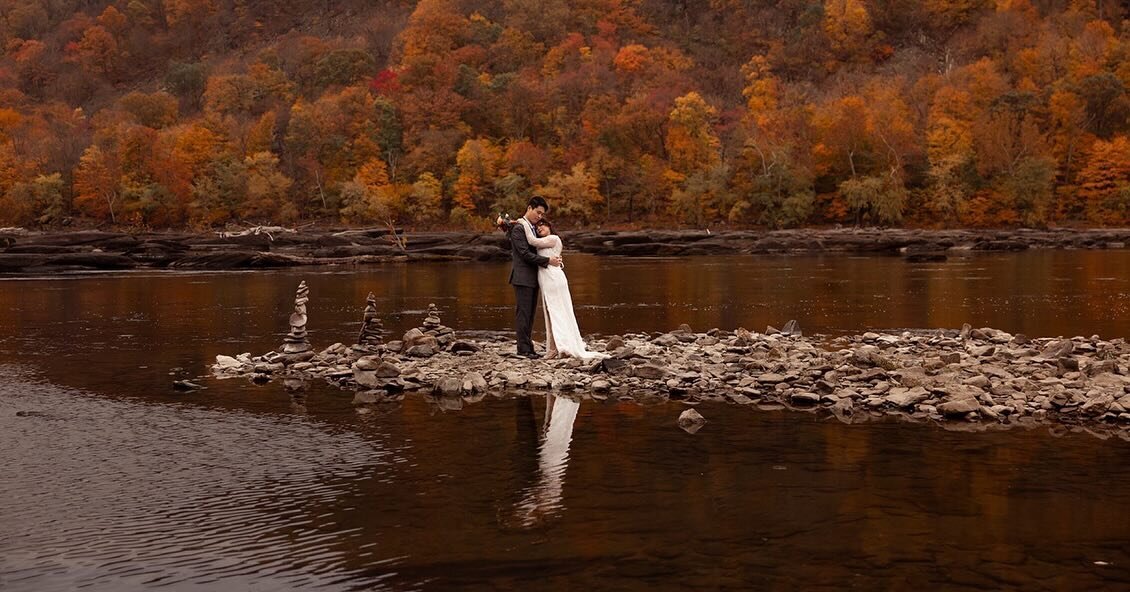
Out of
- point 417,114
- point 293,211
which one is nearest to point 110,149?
point 293,211

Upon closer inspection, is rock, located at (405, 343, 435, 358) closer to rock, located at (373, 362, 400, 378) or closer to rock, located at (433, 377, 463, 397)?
rock, located at (373, 362, 400, 378)

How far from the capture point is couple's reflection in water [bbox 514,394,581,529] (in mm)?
10430

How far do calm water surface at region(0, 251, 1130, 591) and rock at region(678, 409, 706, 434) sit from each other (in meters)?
0.27

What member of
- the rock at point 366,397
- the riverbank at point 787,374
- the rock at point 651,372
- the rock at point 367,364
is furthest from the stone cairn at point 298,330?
the rock at point 651,372

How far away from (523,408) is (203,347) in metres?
12.8

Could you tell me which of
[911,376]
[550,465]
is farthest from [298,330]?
[911,376]

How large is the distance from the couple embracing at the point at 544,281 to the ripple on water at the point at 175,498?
6.09 meters

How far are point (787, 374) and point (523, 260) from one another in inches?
232

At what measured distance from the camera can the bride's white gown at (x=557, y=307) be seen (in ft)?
65.4

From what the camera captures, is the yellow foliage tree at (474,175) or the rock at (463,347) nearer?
the rock at (463,347)

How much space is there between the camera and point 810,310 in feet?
112

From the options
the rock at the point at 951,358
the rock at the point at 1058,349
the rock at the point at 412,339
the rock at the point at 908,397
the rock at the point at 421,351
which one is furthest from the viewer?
the rock at the point at 412,339

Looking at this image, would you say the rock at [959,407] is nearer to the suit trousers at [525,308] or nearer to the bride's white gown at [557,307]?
the bride's white gown at [557,307]

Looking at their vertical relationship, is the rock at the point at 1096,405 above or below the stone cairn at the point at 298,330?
below
